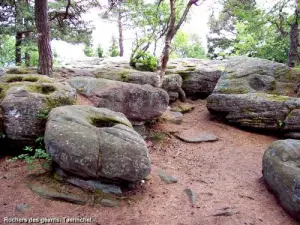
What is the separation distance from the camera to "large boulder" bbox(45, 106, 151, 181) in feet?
14.3

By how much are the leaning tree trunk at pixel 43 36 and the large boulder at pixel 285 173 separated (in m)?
6.65

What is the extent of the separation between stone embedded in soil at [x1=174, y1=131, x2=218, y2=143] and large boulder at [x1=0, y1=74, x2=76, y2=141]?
3386mm

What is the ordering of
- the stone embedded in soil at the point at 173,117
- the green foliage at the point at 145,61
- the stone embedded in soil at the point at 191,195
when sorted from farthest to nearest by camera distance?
1. the green foliage at the point at 145,61
2. the stone embedded in soil at the point at 173,117
3. the stone embedded in soil at the point at 191,195

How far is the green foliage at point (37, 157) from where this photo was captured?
494 cm

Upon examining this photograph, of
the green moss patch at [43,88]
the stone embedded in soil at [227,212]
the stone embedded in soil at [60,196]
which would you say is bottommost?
the stone embedded in soil at [227,212]

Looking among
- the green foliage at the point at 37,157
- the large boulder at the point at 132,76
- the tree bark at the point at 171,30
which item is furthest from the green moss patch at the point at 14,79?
the tree bark at the point at 171,30

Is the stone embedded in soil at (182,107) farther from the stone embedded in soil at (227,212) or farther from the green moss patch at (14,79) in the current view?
the stone embedded in soil at (227,212)

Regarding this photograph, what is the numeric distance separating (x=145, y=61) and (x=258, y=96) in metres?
4.96

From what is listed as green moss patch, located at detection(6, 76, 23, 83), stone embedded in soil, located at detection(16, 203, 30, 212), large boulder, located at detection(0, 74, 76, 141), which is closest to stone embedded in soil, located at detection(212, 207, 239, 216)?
stone embedded in soil, located at detection(16, 203, 30, 212)

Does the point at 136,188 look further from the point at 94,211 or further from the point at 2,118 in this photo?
the point at 2,118

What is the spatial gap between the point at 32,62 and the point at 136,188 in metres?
12.6

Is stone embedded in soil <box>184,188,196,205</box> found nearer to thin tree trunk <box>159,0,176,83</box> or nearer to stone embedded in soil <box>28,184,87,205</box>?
stone embedded in soil <box>28,184,87,205</box>

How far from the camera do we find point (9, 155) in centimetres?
543

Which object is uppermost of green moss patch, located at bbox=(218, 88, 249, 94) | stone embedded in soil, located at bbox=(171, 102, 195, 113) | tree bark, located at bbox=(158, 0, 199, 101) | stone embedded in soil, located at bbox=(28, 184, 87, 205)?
tree bark, located at bbox=(158, 0, 199, 101)
